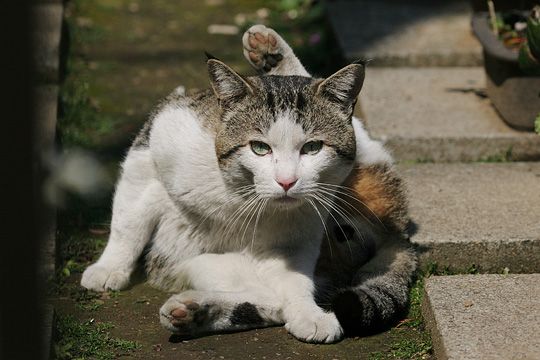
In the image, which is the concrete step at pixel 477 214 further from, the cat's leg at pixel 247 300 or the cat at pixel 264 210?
the cat's leg at pixel 247 300

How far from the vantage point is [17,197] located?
1.04m

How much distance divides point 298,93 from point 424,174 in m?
1.51

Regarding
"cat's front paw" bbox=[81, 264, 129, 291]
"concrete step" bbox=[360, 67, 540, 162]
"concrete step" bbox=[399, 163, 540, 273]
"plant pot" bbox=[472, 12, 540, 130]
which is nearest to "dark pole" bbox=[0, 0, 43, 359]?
"cat's front paw" bbox=[81, 264, 129, 291]

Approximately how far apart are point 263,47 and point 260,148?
34.0 inches

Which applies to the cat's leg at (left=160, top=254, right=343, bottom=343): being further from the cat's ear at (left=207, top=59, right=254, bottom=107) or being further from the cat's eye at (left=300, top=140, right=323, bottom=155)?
the cat's ear at (left=207, top=59, right=254, bottom=107)

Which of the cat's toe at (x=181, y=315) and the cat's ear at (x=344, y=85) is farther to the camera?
the cat's ear at (x=344, y=85)

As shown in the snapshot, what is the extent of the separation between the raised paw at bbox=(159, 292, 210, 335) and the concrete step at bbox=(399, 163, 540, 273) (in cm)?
111

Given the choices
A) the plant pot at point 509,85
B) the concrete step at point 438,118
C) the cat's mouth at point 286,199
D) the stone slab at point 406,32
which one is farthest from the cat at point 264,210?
the stone slab at point 406,32

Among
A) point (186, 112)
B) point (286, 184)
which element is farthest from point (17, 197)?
point (186, 112)

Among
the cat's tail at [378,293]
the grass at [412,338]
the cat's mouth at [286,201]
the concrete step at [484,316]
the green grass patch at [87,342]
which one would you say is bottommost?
the green grass patch at [87,342]

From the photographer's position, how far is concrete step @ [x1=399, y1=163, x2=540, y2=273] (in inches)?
147

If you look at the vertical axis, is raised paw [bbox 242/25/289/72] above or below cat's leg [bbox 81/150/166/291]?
above

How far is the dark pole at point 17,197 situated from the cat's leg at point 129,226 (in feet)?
8.30

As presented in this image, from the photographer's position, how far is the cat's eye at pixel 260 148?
3166 millimetres
